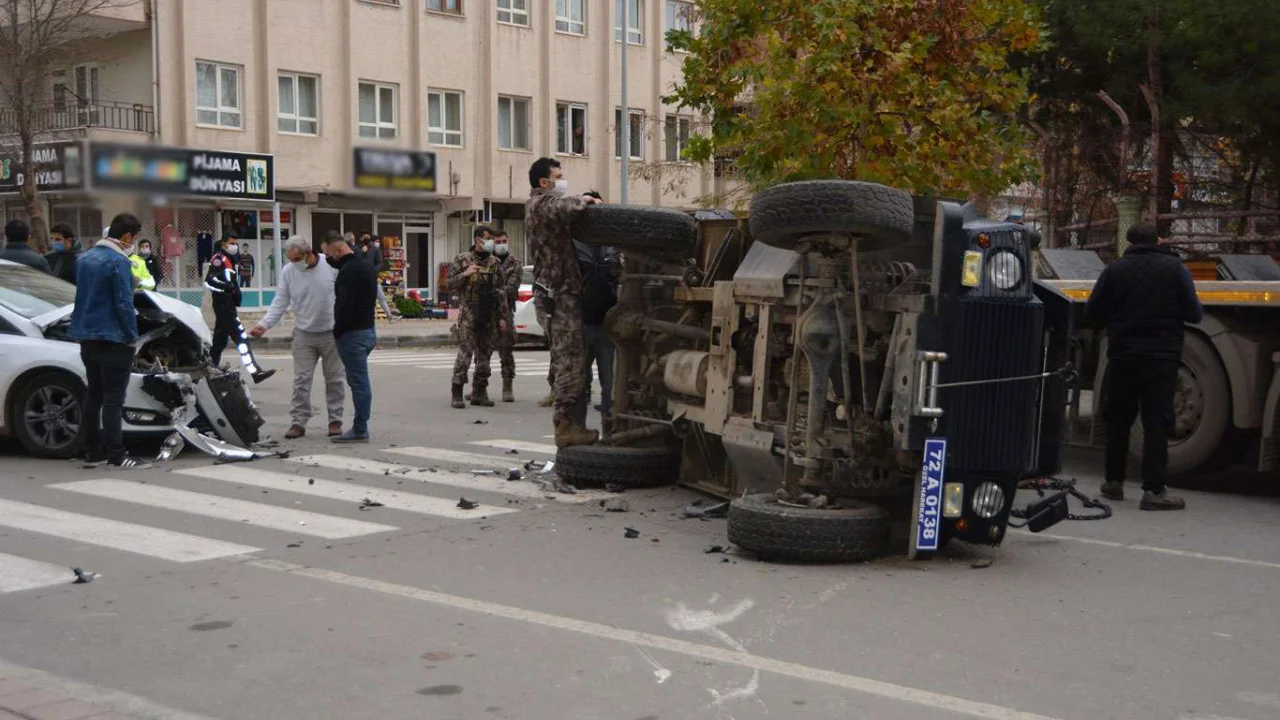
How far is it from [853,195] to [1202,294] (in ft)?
13.5

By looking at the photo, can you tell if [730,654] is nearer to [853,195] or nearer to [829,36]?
[853,195]

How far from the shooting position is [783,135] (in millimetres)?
16000

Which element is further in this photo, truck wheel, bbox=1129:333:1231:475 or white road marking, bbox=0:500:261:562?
truck wheel, bbox=1129:333:1231:475

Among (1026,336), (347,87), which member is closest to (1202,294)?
(1026,336)

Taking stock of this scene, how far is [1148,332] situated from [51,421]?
26.9ft

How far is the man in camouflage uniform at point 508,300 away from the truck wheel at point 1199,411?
719 centimetres

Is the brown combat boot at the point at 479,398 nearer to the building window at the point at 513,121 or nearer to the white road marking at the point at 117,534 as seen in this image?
the building window at the point at 513,121

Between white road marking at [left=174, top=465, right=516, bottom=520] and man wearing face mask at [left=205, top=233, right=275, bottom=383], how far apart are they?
1.29 m

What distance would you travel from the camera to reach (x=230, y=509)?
9.26m

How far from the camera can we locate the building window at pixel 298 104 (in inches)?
232

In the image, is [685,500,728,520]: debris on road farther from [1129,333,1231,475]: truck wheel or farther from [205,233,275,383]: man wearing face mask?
[1129,333,1231,475]: truck wheel

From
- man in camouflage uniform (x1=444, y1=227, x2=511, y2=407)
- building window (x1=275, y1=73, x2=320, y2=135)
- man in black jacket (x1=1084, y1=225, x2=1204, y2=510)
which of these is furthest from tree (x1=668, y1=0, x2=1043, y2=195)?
building window (x1=275, y1=73, x2=320, y2=135)

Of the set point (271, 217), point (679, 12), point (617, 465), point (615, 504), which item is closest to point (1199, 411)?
point (617, 465)

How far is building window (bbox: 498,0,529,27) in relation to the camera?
8562mm
